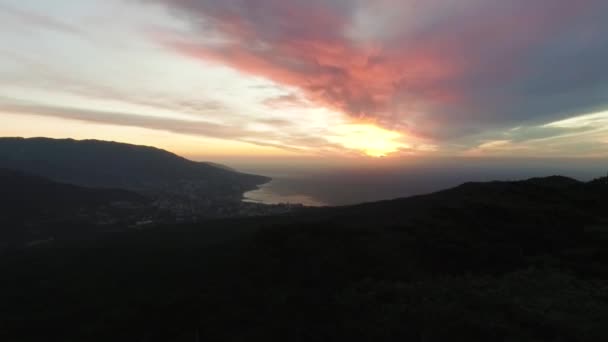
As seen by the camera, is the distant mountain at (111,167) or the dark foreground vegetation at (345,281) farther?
the distant mountain at (111,167)

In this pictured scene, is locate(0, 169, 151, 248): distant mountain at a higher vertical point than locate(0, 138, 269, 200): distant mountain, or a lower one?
lower

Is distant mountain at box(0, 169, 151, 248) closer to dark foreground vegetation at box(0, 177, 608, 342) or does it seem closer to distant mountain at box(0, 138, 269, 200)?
dark foreground vegetation at box(0, 177, 608, 342)

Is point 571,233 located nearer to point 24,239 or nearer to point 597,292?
point 597,292

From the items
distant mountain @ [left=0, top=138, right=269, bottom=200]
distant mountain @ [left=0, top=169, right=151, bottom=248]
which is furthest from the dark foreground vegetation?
distant mountain @ [left=0, top=138, right=269, bottom=200]

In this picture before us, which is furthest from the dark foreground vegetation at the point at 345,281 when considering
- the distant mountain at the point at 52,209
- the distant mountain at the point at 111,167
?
the distant mountain at the point at 111,167

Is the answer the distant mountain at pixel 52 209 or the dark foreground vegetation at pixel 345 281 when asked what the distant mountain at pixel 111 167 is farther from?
the dark foreground vegetation at pixel 345 281

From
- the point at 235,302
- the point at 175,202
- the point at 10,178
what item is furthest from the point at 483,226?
the point at 10,178

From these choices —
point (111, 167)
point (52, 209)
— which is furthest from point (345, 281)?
point (111, 167)
